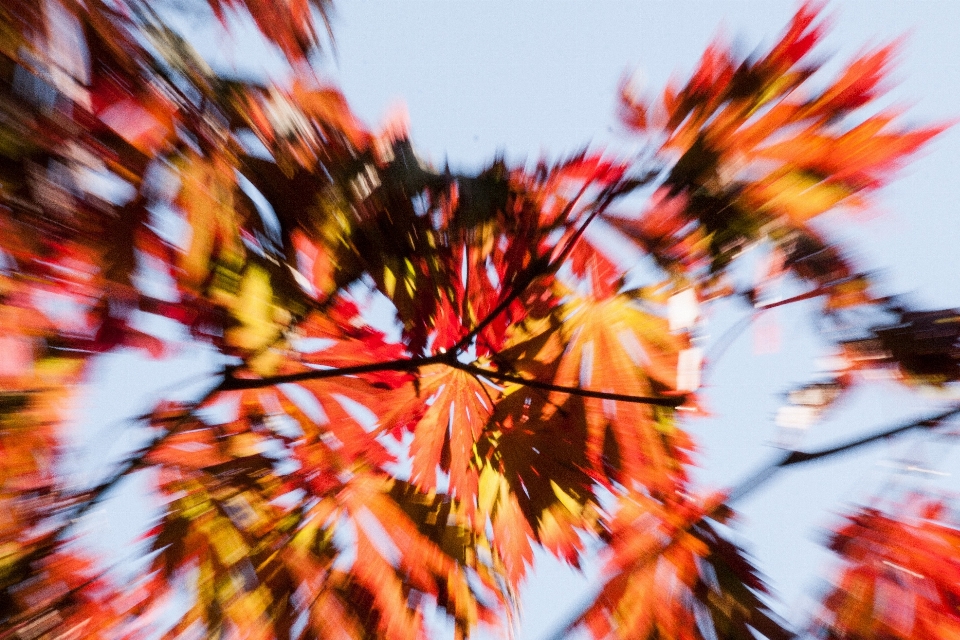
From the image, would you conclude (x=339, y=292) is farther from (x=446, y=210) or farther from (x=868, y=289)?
(x=868, y=289)

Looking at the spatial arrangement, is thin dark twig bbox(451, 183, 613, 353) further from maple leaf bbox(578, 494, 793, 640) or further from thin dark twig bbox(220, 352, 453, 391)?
maple leaf bbox(578, 494, 793, 640)

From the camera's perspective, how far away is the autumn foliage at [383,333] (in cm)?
68

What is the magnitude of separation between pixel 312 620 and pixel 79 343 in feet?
1.67

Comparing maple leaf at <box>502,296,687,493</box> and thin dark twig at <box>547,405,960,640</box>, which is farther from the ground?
maple leaf at <box>502,296,687,493</box>

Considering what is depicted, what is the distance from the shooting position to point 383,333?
982 mm

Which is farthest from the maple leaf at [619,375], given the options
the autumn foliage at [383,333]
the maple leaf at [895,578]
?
the maple leaf at [895,578]

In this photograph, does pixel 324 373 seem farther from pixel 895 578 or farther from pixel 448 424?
pixel 895 578

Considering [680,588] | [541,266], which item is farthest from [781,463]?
[541,266]

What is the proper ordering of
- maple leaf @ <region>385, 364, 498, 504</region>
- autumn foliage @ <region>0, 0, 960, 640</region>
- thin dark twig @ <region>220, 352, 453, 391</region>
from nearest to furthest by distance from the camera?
autumn foliage @ <region>0, 0, 960, 640</region>, thin dark twig @ <region>220, 352, 453, 391</region>, maple leaf @ <region>385, 364, 498, 504</region>

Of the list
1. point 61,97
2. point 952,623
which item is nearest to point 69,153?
point 61,97

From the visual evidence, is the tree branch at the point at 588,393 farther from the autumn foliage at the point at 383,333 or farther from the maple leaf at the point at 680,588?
the maple leaf at the point at 680,588

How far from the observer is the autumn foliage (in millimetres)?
676

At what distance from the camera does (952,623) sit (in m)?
0.77

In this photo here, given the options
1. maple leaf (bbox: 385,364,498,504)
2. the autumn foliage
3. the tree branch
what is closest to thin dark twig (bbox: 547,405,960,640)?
the autumn foliage
